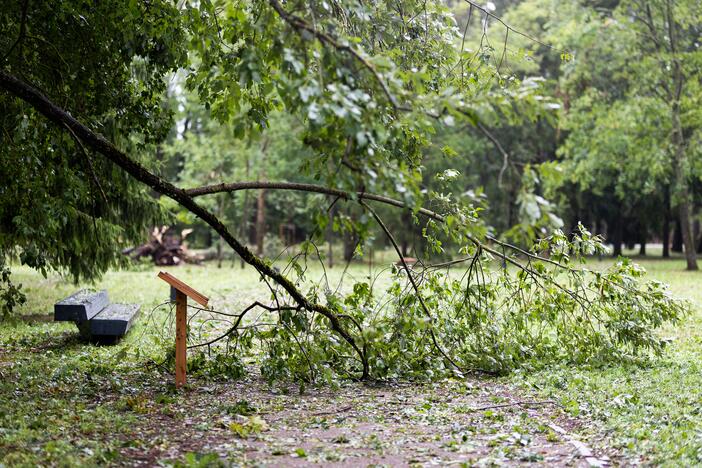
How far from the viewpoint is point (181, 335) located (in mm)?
6594

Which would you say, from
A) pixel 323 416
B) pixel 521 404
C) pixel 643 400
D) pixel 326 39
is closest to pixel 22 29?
pixel 326 39

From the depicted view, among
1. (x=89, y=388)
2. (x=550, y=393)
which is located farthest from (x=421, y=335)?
(x=89, y=388)

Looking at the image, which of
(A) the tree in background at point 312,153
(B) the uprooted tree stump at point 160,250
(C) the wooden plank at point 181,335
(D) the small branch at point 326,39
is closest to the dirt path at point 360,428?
(C) the wooden plank at point 181,335

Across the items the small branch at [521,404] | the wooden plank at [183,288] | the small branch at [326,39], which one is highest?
the small branch at [326,39]

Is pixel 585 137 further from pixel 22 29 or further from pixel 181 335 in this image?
pixel 22 29

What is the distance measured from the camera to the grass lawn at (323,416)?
4.74m

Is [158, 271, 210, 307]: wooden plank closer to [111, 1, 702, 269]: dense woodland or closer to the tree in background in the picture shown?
the tree in background

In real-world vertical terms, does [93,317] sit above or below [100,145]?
below

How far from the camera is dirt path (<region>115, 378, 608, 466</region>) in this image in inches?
186

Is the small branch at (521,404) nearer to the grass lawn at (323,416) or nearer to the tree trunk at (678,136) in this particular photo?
the grass lawn at (323,416)

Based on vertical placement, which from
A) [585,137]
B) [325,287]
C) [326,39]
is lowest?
[325,287]

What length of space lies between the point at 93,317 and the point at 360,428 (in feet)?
15.3

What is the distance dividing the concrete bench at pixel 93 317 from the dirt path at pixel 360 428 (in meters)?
2.34

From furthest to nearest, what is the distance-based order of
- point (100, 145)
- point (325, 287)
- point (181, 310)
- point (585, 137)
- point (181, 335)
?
point (585, 137) → point (325, 287) → point (181, 335) → point (181, 310) → point (100, 145)
